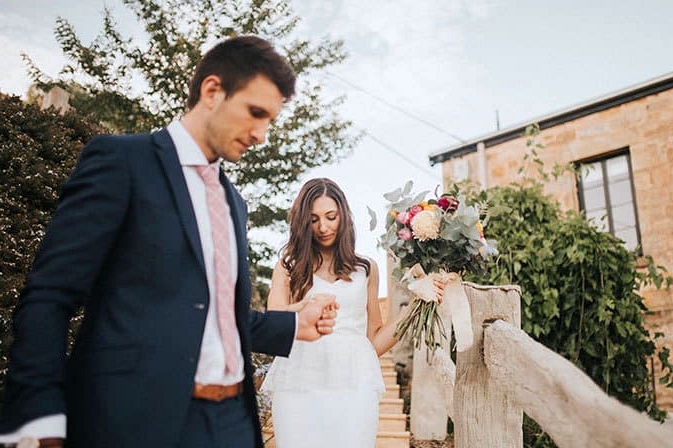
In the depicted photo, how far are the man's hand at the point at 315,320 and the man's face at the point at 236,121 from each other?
0.55m

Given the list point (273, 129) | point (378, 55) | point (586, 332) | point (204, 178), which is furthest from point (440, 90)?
point (204, 178)

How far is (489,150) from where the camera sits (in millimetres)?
9938

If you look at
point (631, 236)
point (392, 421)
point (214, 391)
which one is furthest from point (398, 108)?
point (214, 391)

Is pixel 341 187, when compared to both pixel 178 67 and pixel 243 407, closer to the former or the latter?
pixel 243 407

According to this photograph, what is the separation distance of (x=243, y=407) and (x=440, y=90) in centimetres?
891

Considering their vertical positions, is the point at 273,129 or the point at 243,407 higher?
the point at 273,129

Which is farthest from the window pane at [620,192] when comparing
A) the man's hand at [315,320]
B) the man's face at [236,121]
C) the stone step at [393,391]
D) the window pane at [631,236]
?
the man's face at [236,121]

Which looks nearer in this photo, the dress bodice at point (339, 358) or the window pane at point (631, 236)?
the dress bodice at point (339, 358)

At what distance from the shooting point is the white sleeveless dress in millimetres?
2391

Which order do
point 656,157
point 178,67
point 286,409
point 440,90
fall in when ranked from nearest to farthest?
point 286,409
point 656,157
point 178,67
point 440,90

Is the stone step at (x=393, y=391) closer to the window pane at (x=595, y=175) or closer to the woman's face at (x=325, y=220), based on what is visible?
the woman's face at (x=325, y=220)

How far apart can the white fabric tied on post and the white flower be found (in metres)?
0.17

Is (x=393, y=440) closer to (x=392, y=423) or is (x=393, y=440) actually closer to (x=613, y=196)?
(x=392, y=423)

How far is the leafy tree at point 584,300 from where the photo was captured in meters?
5.03
